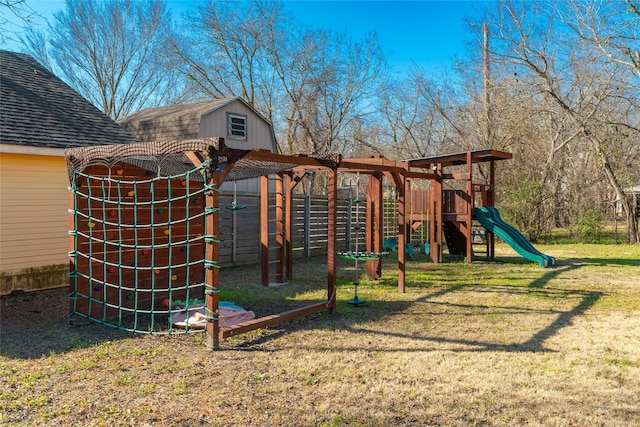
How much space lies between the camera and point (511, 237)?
37.0 ft

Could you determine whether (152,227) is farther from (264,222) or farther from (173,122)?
(173,122)

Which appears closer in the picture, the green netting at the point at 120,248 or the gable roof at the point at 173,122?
the green netting at the point at 120,248

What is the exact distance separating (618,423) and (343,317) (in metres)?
3.24

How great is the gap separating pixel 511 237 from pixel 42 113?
936 cm

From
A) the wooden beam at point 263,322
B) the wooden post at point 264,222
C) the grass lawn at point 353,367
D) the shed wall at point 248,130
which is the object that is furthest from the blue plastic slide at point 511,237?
the shed wall at point 248,130

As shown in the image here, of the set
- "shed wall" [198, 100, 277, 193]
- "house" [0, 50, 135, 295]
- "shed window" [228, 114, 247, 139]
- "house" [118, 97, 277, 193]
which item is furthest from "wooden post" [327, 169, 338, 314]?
"shed window" [228, 114, 247, 139]

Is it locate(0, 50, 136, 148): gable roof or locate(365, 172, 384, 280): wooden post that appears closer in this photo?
locate(0, 50, 136, 148): gable roof

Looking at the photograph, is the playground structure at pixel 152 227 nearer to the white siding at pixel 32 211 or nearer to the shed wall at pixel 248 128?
the white siding at pixel 32 211

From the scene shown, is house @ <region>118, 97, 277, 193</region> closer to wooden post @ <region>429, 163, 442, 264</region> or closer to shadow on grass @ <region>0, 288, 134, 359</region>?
wooden post @ <region>429, 163, 442, 264</region>

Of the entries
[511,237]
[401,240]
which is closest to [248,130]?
[511,237]

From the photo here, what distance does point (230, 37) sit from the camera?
2312 cm

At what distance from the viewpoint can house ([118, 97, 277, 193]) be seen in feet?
52.6

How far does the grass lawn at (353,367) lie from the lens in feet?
10.8

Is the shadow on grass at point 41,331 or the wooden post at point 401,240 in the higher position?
the wooden post at point 401,240
